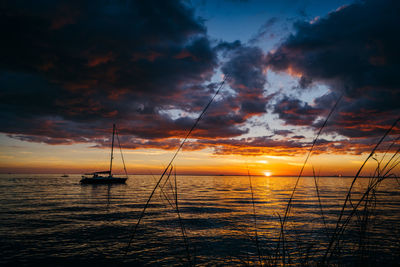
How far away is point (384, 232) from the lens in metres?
12.0

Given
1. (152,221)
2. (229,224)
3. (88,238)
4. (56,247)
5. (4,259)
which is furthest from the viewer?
(152,221)

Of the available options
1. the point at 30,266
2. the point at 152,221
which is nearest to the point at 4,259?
the point at 30,266

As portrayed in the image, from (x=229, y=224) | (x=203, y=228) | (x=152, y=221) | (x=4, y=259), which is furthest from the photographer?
(x=152, y=221)

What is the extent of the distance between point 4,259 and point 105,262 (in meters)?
4.14

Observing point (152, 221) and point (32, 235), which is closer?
point (32, 235)

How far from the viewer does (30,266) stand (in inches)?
317

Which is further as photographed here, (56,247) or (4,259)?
(56,247)

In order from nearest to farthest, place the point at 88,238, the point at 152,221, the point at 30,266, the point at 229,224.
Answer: the point at 30,266 < the point at 88,238 < the point at 229,224 < the point at 152,221

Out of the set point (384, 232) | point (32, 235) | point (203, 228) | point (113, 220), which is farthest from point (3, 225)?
point (384, 232)

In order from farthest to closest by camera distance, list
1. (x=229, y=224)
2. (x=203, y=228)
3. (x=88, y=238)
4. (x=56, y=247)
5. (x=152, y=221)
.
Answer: (x=152, y=221), (x=229, y=224), (x=203, y=228), (x=88, y=238), (x=56, y=247)

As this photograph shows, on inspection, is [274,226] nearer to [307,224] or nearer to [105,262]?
[307,224]

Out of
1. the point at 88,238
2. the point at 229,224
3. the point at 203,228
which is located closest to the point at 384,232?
the point at 229,224

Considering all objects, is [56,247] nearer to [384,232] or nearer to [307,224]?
[307,224]

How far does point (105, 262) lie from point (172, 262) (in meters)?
2.62
